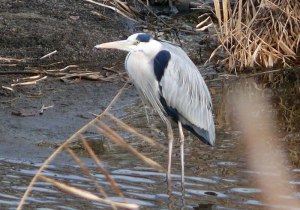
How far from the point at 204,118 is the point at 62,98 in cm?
175

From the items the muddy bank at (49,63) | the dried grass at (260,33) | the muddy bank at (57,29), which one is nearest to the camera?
the muddy bank at (49,63)

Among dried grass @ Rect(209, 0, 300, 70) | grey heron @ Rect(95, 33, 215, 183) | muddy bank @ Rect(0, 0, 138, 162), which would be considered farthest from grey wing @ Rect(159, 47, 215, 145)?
dried grass @ Rect(209, 0, 300, 70)

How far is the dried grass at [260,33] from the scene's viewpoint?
8578 mm

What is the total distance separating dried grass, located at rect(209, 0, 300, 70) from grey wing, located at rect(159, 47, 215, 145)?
245 cm

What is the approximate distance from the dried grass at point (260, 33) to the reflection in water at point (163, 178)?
168 centimetres

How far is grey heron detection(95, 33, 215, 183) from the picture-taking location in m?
5.82

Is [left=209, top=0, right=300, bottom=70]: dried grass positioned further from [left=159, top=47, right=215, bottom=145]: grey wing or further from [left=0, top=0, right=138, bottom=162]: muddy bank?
[left=159, top=47, right=215, bottom=145]: grey wing

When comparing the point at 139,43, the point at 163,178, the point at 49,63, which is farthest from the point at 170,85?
the point at 49,63

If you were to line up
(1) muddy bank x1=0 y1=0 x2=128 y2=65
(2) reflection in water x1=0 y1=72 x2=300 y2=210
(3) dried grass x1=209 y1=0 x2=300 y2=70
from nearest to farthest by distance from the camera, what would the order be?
(2) reflection in water x1=0 y1=72 x2=300 y2=210, (1) muddy bank x1=0 y1=0 x2=128 y2=65, (3) dried grass x1=209 y1=0 x2=300 y2=70

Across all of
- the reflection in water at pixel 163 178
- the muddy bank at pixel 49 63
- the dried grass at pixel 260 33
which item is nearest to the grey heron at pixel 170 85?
the reflection in water at pixel 163 178

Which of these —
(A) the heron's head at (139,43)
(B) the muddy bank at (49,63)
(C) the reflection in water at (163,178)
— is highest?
(A) the heron's head at (139,43)

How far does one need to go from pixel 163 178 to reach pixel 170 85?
2.71 feet

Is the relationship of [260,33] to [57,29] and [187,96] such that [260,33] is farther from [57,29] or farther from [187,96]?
[187,96]

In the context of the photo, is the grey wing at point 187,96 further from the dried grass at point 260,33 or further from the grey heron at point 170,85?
the dried grass at point 260,33
